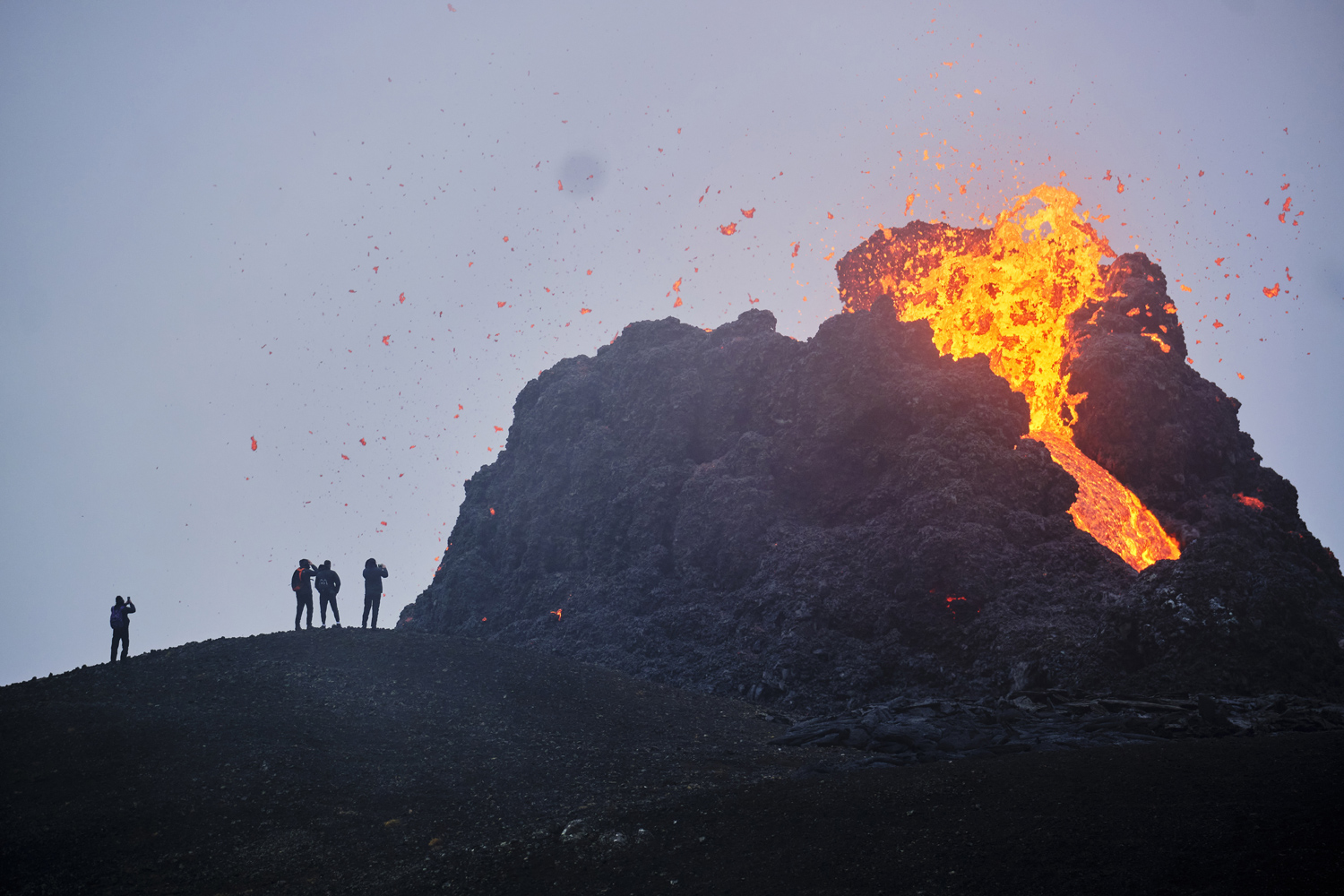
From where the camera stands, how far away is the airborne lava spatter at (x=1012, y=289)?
3862 cm

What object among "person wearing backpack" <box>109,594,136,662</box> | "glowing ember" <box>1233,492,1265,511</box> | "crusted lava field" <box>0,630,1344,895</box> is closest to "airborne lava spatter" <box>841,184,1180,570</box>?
"glowing ember" <box>1233,492,1265,511</box>

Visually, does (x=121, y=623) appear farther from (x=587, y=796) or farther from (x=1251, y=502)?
(x=1251, y=502)

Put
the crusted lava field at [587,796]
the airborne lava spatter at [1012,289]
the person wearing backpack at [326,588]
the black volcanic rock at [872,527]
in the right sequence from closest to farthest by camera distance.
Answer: the crusted lava field at [587,796] → the black volcanic rock at [872,527] → the person wearing backpack at [326,588] → the airborne lava spatter at [1012,289]

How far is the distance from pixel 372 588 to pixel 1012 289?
3364 centimetres

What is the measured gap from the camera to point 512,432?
147 feet

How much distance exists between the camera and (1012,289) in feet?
133

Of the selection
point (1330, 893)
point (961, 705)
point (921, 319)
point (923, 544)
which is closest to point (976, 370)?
point (921, 319)

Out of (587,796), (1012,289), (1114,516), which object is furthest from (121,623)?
(1012,289)

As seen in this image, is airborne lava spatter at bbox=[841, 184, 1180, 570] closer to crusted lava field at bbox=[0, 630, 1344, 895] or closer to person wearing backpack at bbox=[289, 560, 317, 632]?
crusted lava field at bbox=[0, 630, 1344, 895]

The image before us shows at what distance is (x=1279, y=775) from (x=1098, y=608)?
13664mm

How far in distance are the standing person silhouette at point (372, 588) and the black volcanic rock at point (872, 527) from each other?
5.89m

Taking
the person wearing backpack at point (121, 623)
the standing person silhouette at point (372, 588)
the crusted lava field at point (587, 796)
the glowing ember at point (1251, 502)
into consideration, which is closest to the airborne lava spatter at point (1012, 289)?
the glowing ember at point (1251, 502)

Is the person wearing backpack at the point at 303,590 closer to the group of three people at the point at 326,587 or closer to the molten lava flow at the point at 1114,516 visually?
the group of three people at the point at 326,587

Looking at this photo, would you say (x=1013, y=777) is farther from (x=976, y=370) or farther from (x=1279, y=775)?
(x=976, y=370)
